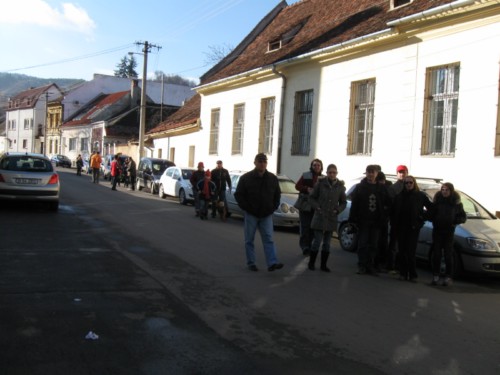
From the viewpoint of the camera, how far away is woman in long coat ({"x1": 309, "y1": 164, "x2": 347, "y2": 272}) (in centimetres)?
870

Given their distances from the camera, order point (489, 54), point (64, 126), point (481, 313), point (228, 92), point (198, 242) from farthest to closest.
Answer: point (64, 126)
point (228, 92)
point (489, 54)
point (198, 242)
point (481, 313)

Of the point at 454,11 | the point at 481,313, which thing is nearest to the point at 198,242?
the point at 481,313

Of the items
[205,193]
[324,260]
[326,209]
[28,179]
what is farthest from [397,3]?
[28,179]

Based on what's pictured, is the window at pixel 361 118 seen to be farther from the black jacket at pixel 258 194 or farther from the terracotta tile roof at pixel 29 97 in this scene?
the terracotta tile roof at pixel 29 97

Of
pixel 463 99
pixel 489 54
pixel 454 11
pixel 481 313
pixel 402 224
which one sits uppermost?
pixel 454 11

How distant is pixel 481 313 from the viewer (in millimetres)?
6750

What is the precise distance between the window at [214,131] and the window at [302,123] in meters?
7.62

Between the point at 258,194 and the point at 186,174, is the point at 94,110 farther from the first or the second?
the point at 258,194

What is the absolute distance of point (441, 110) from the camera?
1490 cm

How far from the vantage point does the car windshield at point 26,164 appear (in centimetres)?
1438

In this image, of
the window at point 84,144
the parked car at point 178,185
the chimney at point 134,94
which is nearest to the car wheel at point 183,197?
the parked car at point 178,185

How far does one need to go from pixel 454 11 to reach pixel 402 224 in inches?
316

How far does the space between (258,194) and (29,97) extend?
261 feet

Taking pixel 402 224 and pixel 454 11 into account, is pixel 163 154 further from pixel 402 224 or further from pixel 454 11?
pixel 402 224
